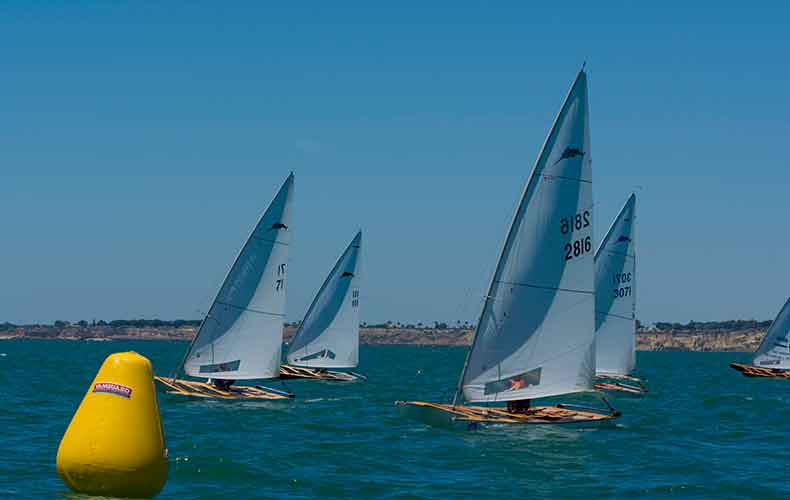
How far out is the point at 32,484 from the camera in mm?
21750

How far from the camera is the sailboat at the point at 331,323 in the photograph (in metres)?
67.8

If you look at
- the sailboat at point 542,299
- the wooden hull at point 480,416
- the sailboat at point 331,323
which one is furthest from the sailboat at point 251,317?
the sailboat at point 331,323

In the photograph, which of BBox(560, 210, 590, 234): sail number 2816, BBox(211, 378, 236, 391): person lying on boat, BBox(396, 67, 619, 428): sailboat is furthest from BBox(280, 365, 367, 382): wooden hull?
BBox(560, 210, 590, 234): sail number 2816

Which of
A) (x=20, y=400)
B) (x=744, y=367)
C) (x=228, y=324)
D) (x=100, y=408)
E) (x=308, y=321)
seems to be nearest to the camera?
(x=100, y=408)

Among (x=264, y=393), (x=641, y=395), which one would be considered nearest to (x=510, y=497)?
(x=264, y=393)

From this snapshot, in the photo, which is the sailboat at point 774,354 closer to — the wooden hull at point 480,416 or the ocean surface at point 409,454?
the ocean surface at point 409,454

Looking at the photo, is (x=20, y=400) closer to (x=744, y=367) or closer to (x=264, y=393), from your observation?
(x=264, y=393)

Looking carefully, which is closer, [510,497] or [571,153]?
[510,497]

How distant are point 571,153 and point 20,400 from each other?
2542cm

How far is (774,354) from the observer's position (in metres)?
87.2

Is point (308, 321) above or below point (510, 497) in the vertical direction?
above

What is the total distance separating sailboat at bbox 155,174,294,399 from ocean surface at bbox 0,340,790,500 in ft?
9.26

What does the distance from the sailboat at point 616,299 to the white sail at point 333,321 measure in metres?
16.3

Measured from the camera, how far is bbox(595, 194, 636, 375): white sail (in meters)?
57.5
